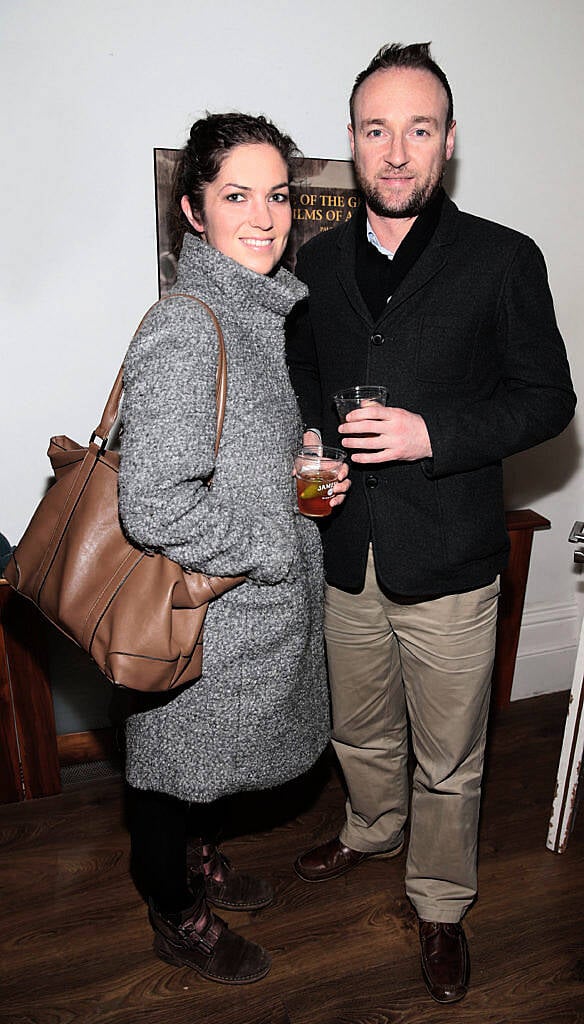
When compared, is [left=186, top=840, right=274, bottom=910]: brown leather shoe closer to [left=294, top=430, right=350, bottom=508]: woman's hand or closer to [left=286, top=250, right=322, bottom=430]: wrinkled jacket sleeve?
[left=294, top=430, right=350, bottom=508]: woman's hand

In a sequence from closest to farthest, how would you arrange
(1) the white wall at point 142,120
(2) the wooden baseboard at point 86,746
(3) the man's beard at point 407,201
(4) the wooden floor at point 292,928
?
(3) the man's beard at point 407,201
(4) the wooden floor at point 292,928
(1) the white wall at point 142,120
(2) the wooden baseboard at point 86,746

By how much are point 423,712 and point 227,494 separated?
2.67 ft

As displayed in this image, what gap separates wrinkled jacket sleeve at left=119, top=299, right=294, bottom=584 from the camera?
1290 millimetres

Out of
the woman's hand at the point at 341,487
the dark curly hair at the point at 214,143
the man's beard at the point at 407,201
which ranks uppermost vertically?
the dark curly hair at the point at 214,143

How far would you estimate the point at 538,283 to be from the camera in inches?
65.6

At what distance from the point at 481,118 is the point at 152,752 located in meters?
2.07

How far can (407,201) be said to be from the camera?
167cm

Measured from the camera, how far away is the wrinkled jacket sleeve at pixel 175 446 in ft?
4.23

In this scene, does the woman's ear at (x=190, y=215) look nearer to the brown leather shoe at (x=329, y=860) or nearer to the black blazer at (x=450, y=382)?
the black blazer at (x=450, y=382)

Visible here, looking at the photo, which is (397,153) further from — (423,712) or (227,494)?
(423,712)

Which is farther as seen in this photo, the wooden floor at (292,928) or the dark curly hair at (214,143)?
the wooden floor at (292,928)

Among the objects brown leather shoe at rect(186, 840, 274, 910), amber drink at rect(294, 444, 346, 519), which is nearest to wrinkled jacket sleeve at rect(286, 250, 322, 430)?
amber drink at rect(294, 444, 346, 519)

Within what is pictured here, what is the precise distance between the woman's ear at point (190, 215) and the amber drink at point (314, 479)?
0.47m

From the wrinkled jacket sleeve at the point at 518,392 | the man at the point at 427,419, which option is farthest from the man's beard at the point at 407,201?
the wrinkled jacket sleeve at the point at 518,392
